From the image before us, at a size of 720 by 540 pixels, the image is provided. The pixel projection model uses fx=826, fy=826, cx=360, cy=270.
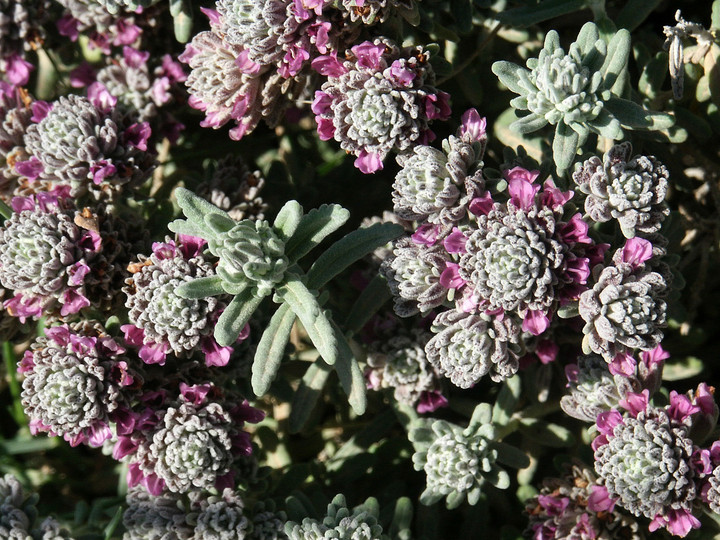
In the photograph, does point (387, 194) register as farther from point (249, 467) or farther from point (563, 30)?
point (249, 467)

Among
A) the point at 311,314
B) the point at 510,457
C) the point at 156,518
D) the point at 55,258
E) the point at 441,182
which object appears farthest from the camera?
the point at 510,457

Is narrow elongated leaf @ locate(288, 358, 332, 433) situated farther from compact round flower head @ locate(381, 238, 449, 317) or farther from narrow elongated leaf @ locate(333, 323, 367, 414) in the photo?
compact round flower head @ locate(381, 238, 449, 317)

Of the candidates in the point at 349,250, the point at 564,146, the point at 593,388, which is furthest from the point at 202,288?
the point at 593,388

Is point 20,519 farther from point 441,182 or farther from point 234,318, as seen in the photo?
point 441,182

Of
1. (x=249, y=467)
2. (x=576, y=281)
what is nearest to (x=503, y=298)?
(x=576, y=281)

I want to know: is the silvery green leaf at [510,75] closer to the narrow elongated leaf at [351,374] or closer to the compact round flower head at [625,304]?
the compact round flower head at [625,304]

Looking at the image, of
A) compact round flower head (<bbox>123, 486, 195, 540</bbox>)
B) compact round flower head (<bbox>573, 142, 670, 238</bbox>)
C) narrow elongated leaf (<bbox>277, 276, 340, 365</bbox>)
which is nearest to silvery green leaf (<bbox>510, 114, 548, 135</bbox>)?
compact round flower head (<bbox>573, 142, 670, 238</bbox>)

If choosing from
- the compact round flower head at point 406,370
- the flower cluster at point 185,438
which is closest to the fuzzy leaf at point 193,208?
the flower cluster at point 185,438
